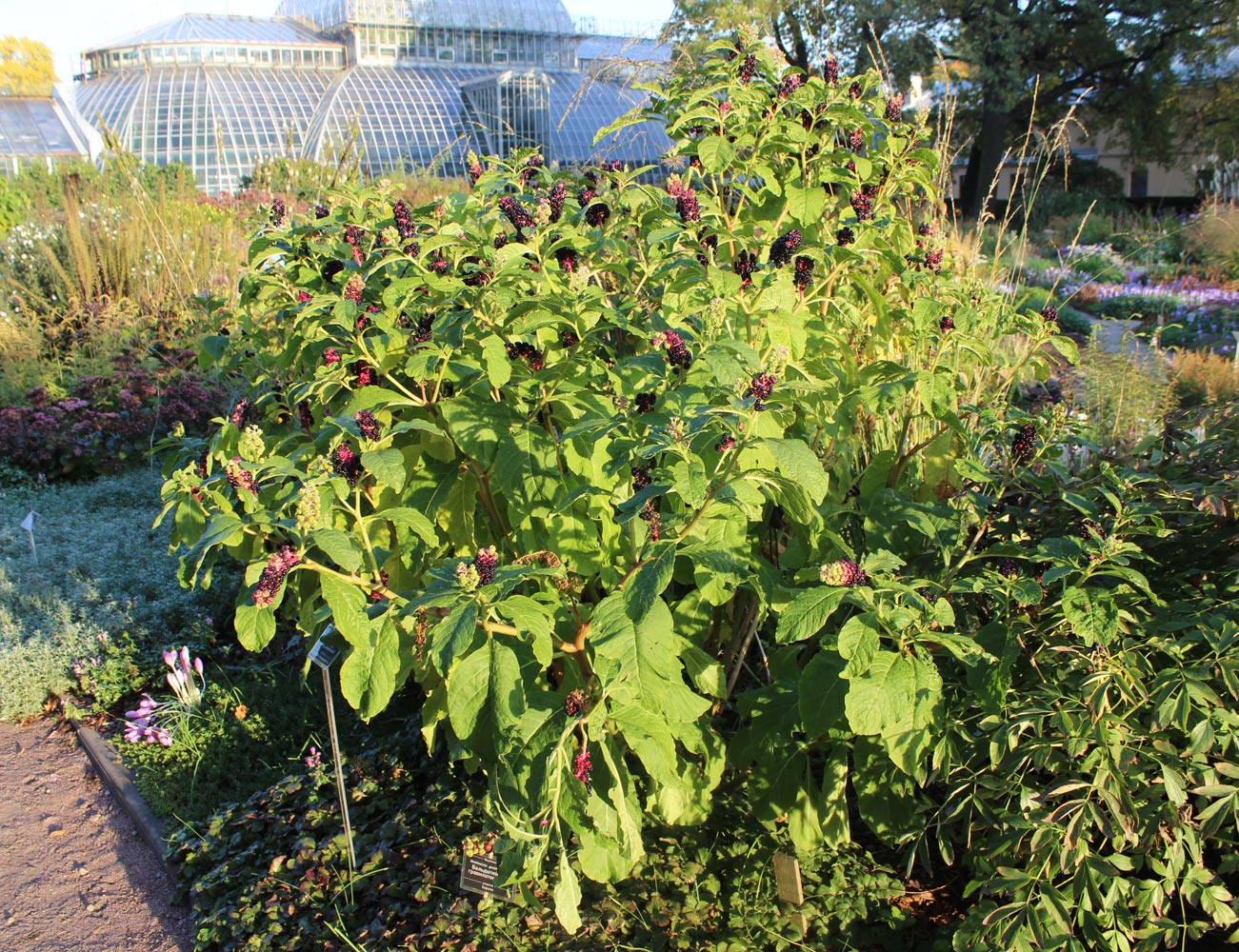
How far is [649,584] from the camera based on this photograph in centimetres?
165

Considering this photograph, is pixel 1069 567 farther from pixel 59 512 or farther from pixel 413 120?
pixel 413 120

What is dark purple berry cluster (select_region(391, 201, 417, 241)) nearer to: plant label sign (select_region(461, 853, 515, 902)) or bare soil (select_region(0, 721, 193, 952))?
plant label sign (select_region(461, 853, 515, 902))

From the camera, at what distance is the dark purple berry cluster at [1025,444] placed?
209cm

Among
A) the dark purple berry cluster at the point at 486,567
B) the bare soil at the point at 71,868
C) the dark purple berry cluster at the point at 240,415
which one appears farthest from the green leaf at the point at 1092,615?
the bare soil at the point at 71,868

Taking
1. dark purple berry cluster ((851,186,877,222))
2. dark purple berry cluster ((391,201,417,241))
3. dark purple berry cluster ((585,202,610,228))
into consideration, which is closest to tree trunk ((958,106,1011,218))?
dark purple berry cluster ((851,186,877,222))

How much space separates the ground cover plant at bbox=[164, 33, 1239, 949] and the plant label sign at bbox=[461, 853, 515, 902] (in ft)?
0.31

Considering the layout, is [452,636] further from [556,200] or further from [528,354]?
[556,200]

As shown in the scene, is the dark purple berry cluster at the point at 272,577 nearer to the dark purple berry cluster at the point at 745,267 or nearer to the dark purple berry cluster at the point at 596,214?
the dark purple berry cluster at the point at 745,267

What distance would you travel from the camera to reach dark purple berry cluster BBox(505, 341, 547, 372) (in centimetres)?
218

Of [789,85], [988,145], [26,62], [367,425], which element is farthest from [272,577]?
[26,62]

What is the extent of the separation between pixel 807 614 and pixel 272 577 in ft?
3.30

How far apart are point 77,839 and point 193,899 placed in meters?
0.72

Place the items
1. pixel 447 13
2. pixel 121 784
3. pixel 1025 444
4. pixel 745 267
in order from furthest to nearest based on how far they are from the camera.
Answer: pixel 447 13
pixel 121 784
pixel 745 267
pixel 1025 444

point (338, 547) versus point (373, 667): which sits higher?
point (338, 547)
